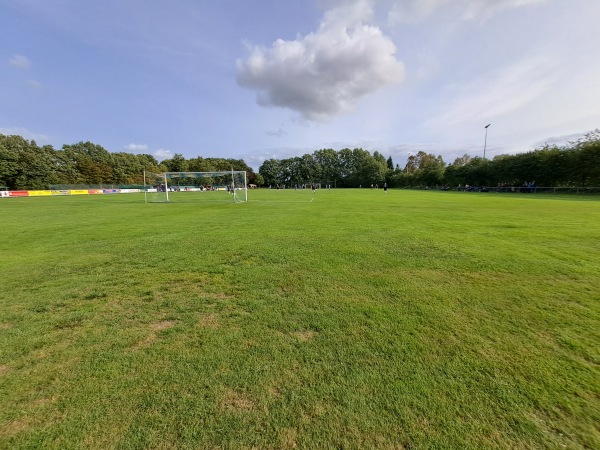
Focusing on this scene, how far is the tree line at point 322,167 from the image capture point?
49375 mm

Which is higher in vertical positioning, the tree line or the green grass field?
the tree line

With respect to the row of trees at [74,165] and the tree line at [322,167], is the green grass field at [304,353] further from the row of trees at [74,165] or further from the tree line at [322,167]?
the row of trees at [74,165]

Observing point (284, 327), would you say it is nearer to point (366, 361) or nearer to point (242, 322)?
point (242, 322)

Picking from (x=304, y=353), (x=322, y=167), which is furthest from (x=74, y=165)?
(x=304, y=353)

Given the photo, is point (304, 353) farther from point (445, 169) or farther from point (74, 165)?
point (74, 165)

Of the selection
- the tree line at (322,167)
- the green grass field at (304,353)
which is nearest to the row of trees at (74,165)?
the tree line at (322,167)

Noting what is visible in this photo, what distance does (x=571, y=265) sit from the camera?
619 cm

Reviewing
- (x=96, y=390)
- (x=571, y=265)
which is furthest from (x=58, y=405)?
(x=571, y=265)

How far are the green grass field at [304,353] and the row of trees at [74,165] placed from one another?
66.0 metres

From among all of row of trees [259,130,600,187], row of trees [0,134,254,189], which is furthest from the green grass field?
row of trees [0,134,254,189]

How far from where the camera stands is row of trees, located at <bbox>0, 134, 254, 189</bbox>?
63844 millimetres

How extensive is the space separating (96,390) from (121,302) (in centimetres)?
229

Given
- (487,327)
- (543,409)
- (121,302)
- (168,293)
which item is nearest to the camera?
(543,409)

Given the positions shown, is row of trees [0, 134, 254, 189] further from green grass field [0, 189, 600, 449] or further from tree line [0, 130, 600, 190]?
green grass field [0, 189, 600, 449]
